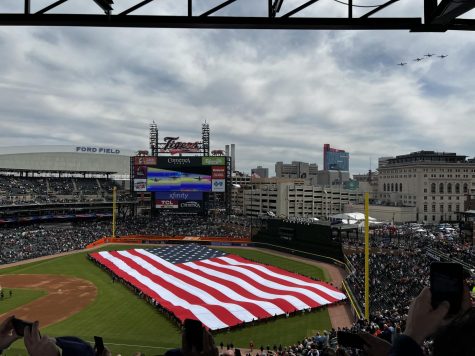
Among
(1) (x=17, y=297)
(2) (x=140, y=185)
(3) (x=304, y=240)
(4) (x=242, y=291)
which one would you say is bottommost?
(1) (x=17, y=297)

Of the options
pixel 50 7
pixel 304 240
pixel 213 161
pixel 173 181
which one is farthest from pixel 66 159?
pixel 50 7

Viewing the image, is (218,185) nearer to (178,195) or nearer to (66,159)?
(178,195)

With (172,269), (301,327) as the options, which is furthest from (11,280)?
(301,327)

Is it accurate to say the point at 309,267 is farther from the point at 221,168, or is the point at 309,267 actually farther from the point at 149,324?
the point at 221,168

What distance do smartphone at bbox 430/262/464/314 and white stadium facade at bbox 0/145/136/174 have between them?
90.7m

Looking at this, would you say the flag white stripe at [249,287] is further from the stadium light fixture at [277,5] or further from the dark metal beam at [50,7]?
the dark metal beam at [50,7]

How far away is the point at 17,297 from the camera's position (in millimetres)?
31203

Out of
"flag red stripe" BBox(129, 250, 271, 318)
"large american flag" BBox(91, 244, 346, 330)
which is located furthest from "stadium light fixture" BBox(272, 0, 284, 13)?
"flag red stripe" BBox(129, 250, 271, 318)

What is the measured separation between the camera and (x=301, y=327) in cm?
2389

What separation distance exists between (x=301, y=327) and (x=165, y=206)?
150ft

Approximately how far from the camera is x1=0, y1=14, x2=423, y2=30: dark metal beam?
574cm

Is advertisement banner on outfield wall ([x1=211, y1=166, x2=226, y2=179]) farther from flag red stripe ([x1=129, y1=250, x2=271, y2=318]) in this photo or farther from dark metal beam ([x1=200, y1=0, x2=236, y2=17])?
dark metal beam ([x1=200, y1=0, x2=236, y2=17])

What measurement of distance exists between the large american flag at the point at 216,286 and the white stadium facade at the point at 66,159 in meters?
47.9

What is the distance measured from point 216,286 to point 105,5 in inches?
1141
